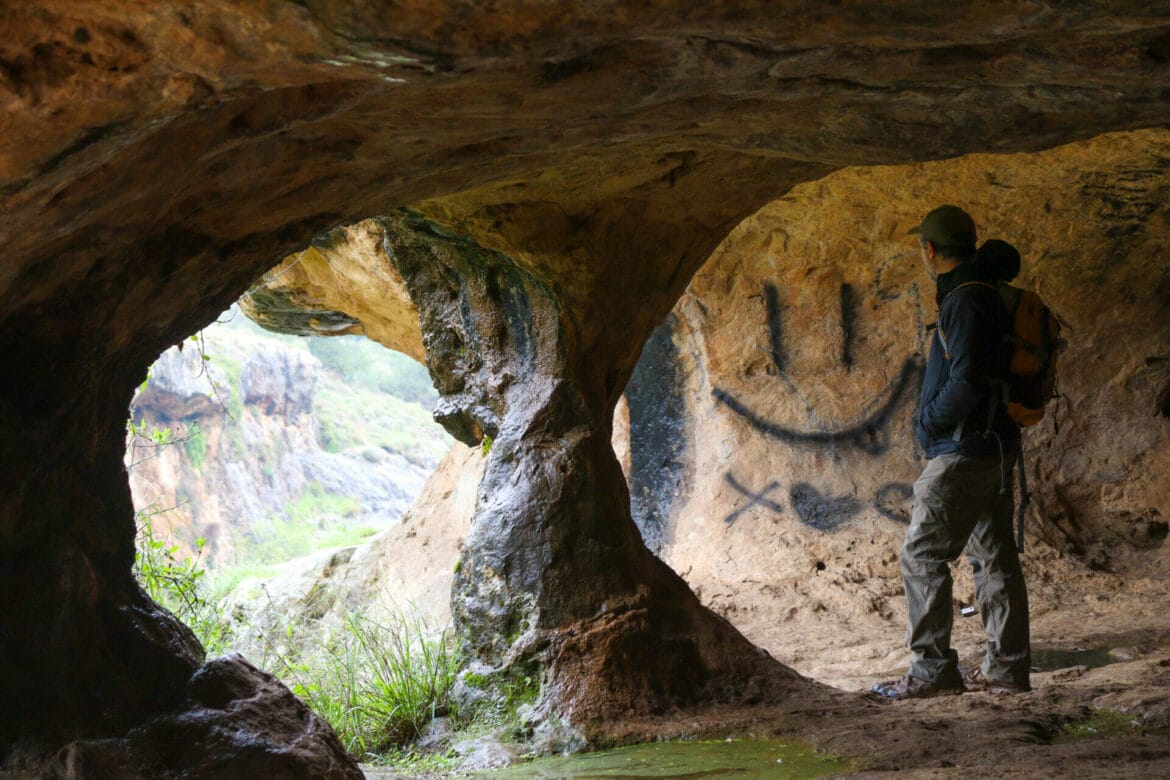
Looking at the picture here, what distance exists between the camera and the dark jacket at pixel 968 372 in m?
4.22

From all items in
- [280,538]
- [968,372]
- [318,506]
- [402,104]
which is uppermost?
[318,506]

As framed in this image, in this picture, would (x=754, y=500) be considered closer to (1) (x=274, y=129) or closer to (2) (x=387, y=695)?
(2) (x=387, y=695)

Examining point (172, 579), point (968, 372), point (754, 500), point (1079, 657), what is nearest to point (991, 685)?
point (1079, 657)

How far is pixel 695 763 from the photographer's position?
373cm

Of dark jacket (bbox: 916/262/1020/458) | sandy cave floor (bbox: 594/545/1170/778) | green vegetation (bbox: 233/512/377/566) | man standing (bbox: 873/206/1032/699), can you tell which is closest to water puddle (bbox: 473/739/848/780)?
sandy cave floor (bbox: 594/545/1170/778)

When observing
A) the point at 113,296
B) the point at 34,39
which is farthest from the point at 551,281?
the point at 34,39

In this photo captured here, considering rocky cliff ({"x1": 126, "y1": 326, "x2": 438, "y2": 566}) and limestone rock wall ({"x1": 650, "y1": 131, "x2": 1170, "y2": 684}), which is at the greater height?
rocky cliff ({"x1": 126, "y1": 326, "x2": 438, "y2": 566})

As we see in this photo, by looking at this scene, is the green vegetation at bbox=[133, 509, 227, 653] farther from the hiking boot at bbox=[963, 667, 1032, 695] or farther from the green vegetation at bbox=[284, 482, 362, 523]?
the green vegetation at bbox=[284, 482, 362, 523]

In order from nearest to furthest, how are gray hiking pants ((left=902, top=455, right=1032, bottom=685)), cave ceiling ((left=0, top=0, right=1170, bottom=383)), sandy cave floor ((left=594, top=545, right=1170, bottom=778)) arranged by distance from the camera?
cave ceiling ((left=0, top=0, right=1170, bottom=383)), sandy cave floor ((left=594, top=545, right=1170, bottom=778)), gray hiking pants ((left=902, top=455, right=1032, bottom=685))

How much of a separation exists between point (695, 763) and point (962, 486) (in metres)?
1.56

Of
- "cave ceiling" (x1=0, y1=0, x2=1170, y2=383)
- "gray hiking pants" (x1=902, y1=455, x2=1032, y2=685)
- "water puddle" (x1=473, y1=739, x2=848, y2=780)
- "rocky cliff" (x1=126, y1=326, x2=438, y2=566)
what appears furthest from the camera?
"rocky cliff" (x1=126, y1=326, x2=438, y2=566)

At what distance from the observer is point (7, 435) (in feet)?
10.1

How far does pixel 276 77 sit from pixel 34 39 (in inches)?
16.9

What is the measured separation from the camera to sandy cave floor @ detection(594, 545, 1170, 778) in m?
3.36
